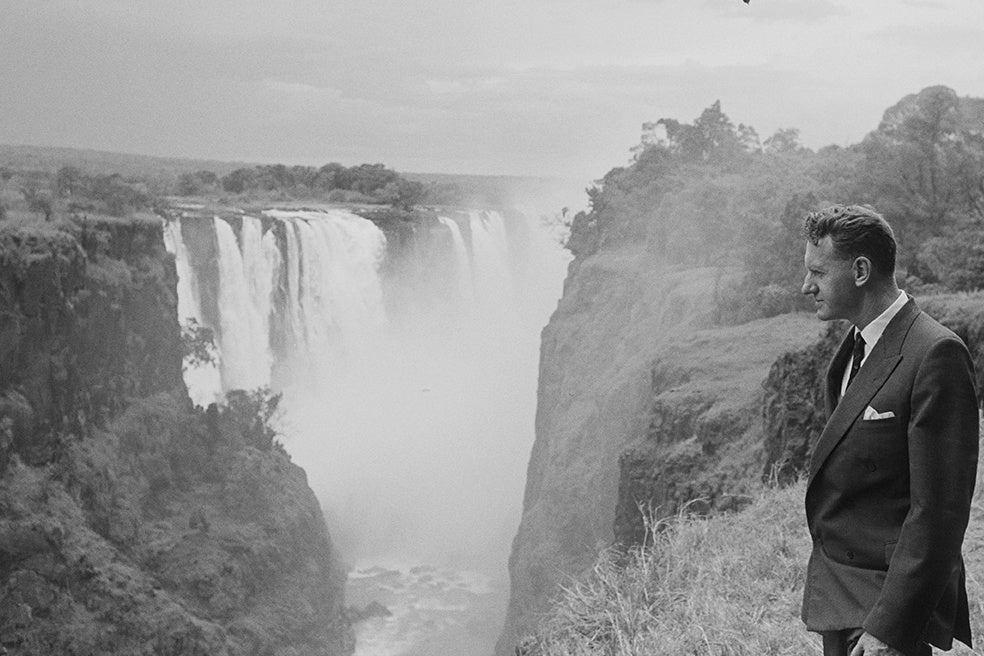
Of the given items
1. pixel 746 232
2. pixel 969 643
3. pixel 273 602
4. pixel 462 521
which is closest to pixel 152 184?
pixel 462 521

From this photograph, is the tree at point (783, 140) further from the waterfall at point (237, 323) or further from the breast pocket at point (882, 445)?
the breast pocket at point (882, 445)

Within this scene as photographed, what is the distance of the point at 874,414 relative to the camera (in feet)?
8.69

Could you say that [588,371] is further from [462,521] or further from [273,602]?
[462,521]

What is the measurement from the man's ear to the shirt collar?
97 mm

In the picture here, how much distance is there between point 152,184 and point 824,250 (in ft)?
148

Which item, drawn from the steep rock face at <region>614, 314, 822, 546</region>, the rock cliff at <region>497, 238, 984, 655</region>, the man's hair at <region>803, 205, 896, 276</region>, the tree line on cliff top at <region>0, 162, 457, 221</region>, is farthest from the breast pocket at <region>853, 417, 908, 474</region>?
the tree line on cliff top at <region>0, 162, 457, 221</region>

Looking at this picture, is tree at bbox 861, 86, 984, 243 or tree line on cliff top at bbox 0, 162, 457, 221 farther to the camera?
tree line on cliff top at bbox 0, 162, 457, 221

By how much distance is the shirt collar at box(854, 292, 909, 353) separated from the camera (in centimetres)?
274

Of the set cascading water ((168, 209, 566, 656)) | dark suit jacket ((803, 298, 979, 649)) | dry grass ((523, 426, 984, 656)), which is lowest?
cascading water ((168, 209, 566, 656))

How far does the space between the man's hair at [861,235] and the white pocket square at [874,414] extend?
367mm

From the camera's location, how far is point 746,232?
2048 centimetres

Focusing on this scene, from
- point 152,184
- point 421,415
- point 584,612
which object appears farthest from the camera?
point 421,415

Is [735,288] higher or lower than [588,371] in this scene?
higher

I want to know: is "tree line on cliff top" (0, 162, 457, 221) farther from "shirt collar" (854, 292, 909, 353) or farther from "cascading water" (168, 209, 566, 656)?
"shirt collar" (854, 292, 909, 353)
